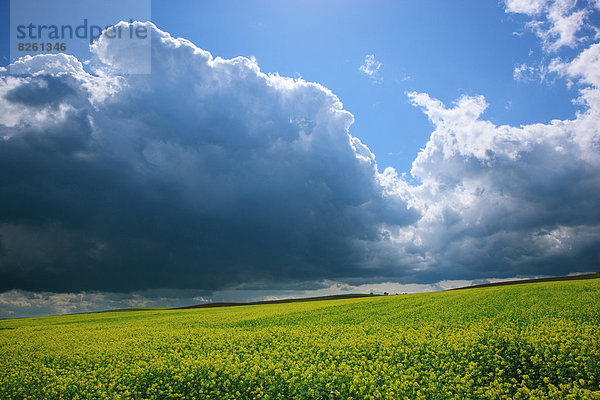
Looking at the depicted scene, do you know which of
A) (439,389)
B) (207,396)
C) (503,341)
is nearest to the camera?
(439,389)

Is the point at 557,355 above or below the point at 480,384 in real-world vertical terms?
above

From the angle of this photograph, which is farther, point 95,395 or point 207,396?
point 95,395

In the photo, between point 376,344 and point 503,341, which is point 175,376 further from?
point 503,341

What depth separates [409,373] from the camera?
13.8 m

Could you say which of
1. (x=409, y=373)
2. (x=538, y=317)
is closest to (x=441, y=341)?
(x=409, y=373)

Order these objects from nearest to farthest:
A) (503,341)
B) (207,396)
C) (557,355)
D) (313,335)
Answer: (207,396) → (557,355) → (503,341) → (313,335)

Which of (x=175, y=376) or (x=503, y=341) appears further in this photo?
(x=503, y=341)

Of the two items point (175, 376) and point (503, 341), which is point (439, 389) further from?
point (175, 376)

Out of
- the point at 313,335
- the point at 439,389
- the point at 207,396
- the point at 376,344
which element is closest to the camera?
the point at 439,389

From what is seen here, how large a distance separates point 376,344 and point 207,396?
9793 mm

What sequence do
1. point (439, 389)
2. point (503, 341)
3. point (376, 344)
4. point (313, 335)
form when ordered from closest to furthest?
point (439, 389) < point (503, 341) < point (376, 344) < point (313, 335)

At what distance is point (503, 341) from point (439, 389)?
6934mm

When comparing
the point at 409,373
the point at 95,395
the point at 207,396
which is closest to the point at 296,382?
the point at 207,396

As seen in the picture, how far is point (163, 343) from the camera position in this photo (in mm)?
23234
